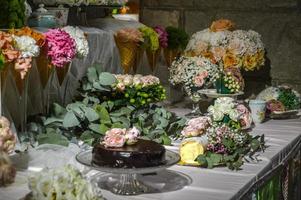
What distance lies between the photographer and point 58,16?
6.90 ft

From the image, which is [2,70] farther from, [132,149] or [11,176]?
[132,149]

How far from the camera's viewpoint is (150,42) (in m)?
2.44

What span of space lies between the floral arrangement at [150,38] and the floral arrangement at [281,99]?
1.72 ft

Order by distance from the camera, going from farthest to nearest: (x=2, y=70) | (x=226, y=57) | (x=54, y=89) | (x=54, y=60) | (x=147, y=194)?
(x=226, y=57) → (x=54, y=89) → (x=54, y=60) → (x=2, y=70) → (x=147, y=194)

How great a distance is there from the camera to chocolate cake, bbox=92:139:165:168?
135cm

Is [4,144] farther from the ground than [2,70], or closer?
closer

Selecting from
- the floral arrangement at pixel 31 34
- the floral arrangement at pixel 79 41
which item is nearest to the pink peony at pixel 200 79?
the floral arrangement at pixel 79 41

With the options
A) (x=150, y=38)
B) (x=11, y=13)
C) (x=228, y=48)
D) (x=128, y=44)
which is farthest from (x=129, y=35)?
(x=11, y=13)

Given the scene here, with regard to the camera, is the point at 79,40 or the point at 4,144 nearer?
the point at 4,144

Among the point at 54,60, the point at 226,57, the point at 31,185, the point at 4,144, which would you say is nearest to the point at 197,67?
the point at 226,57

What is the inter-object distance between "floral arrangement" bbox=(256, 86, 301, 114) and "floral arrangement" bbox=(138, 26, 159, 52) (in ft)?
1.72

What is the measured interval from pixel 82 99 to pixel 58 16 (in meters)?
0.31

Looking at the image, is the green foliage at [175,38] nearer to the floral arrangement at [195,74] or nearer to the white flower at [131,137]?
the floral arrangement at [195,74]

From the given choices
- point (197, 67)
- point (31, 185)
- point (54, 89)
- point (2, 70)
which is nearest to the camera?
point (31, 185)
